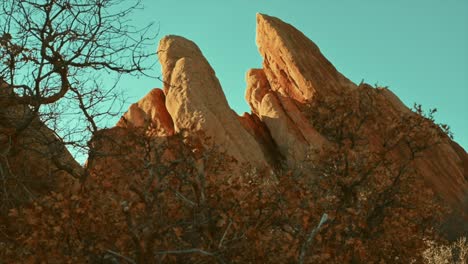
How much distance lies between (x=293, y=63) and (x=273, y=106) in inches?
144

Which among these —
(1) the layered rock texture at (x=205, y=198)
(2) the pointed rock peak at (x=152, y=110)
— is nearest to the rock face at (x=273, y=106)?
(2) the pointed rock peak at (x=152, y=110)

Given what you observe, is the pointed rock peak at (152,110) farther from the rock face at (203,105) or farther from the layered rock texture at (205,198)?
the layered rock texture at (205,198)

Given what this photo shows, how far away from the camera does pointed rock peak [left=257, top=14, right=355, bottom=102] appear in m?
41.7

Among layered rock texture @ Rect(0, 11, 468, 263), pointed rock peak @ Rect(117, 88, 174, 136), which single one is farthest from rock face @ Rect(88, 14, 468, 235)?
layered rock texture @ Rect(0, 11, 468, 263)

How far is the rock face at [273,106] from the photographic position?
123 feet

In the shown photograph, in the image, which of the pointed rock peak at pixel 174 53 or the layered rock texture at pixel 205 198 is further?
the pointed rock peak at pixel 174 53

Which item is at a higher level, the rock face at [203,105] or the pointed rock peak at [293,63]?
the pointed rock peak at [293,63]

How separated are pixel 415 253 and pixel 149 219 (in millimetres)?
6502

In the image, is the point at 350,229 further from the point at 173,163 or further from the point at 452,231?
the point at 452,231

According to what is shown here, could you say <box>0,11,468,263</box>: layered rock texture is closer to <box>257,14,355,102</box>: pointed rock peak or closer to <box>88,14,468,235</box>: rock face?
<box>88,14,468,235</box>: rock face

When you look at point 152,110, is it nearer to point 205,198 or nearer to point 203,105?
point 203,105

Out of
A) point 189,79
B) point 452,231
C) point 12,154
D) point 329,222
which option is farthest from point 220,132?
point 329,222

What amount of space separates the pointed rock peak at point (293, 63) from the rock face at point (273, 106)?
0.07 m

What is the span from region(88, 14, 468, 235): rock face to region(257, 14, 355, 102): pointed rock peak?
71 mm
